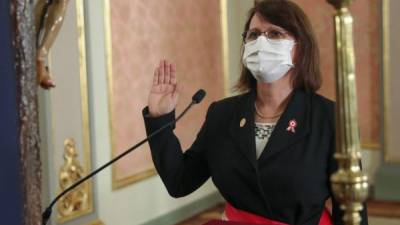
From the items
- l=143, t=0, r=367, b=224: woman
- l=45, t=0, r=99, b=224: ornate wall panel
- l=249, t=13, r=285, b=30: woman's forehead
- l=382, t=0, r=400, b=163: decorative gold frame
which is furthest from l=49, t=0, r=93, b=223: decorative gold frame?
l=382, t=0, r=400, b=163: decorative gold frame

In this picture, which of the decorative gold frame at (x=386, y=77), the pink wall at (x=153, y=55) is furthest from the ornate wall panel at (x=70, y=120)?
the decorative gold frame at (x=386, y=77)

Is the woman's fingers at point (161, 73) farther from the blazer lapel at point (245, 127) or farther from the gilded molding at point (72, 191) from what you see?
the gilded molding at point (72, 191)

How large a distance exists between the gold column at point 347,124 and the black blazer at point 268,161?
2.75ft

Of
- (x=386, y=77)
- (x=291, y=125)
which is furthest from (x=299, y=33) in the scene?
(x=386, y=77)

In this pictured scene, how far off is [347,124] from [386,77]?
410 cm

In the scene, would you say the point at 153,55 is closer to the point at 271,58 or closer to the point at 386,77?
the point at 386,77

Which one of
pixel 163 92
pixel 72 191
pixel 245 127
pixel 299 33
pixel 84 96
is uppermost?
pixel 299 33

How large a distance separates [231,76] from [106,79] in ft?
5.34

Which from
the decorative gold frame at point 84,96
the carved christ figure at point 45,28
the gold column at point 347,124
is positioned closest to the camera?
the gold column at point 347,124

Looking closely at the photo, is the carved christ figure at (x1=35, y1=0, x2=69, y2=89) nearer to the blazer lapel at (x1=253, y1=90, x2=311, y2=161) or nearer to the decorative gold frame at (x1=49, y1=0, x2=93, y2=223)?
the blazer lapel at (x1=253, y1=90, x2=311, y2=161)

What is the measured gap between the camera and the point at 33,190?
0.76m

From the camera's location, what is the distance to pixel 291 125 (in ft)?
5.38

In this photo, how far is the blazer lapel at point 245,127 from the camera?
1.62m

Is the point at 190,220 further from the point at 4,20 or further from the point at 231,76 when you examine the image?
the point at 4,20
